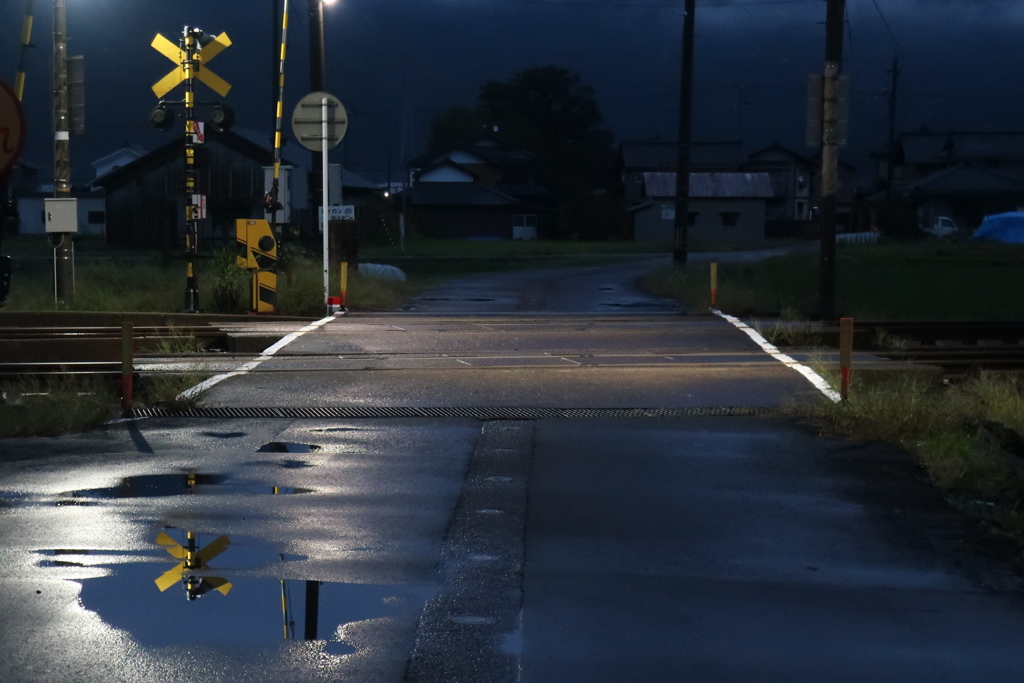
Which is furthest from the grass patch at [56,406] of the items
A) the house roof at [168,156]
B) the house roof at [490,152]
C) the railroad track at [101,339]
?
the house roof at [490,152]

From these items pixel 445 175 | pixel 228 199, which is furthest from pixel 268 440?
pixel 445 175

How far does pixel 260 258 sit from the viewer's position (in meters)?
18.3

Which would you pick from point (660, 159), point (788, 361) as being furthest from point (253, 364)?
point (660, 159)

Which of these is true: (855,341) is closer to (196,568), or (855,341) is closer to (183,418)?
(183,418)

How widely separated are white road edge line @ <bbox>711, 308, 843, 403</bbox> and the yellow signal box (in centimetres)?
695

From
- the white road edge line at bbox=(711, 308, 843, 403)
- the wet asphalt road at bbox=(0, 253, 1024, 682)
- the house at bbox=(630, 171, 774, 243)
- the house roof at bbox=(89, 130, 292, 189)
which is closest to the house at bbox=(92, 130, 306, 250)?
the house roof at bbox=(89, 130, 292, 189)

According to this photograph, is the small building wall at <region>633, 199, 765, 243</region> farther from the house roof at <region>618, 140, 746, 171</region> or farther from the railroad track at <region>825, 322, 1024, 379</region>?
the railroad track at <region>825, 322, 1024, 379</region>

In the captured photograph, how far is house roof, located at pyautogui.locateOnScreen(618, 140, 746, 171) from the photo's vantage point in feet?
278

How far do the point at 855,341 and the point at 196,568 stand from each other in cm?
1117

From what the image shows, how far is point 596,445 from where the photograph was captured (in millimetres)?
8555

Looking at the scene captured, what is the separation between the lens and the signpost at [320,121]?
62.2 ft

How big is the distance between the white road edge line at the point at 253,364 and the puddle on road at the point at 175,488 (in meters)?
Result: 2.77

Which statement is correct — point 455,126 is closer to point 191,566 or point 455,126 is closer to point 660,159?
point 660,159

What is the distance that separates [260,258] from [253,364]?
5.95 metres
